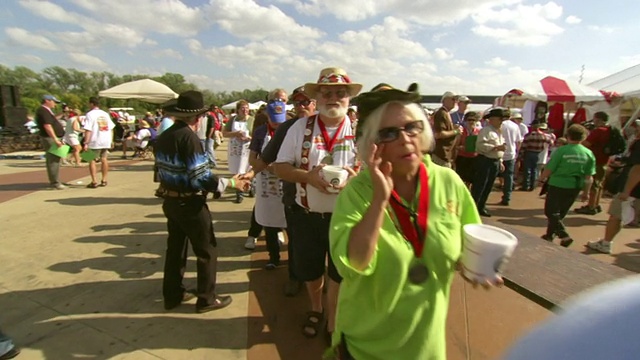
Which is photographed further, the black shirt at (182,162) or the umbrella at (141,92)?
the umbrella at (141,92)

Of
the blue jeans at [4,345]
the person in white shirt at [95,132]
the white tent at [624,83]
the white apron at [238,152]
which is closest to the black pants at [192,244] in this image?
the blue jeans at [4,345]

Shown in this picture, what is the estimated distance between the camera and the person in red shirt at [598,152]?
660cm

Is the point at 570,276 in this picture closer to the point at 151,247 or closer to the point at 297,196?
the point at 297,196

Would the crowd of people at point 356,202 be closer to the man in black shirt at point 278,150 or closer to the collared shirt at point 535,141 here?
the man in black shirt at point 278,150

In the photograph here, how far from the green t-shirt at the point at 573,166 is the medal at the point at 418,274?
428 cm

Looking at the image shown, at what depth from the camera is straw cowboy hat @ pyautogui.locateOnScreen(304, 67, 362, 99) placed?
253 centimetres

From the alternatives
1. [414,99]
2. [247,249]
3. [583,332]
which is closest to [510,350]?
[583,332]

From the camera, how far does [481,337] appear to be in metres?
2.84

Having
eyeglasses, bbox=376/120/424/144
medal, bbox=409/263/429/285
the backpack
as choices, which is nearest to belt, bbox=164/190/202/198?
eyeglasses, bbox=376/120/424/144

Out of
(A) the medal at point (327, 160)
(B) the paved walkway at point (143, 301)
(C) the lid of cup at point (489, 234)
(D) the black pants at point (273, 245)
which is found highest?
(A) the medal at point (327, 160)

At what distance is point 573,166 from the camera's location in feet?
14.7

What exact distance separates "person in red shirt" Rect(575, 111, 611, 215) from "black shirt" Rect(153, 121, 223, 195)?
735 centimetres

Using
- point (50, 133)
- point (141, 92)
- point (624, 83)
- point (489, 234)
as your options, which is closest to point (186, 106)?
point (489, 234)

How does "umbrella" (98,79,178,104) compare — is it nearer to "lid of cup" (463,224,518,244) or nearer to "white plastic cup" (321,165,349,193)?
"white plastic cup" (321,165,349,193)
